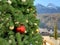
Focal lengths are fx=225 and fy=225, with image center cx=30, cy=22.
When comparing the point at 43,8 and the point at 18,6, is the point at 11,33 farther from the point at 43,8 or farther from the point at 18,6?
the point at 43,8

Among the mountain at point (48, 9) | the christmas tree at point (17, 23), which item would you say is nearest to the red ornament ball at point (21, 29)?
the christmas tree at point (17, 23)

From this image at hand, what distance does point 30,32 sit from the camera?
2.22m

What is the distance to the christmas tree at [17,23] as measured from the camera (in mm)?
2047

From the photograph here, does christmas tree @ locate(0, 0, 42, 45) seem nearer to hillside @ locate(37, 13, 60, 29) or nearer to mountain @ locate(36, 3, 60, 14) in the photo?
hillside @ locate(37, 13, 60, 29)

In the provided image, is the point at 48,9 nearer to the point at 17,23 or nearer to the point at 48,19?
the point at 48,19

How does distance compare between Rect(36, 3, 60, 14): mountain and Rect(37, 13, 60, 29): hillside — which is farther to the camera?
Rect(36, 3, 60, 14): mountain

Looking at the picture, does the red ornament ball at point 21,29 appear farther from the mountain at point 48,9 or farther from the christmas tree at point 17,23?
the mountain at point 48,9

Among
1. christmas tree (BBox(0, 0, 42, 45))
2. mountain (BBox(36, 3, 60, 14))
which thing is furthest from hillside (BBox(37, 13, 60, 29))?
christmas tree (BBox(0, 0, 42, 45))

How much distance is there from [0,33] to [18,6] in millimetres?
336

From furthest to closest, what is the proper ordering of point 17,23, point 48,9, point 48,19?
point 48,9
point 48,19
point 17,23

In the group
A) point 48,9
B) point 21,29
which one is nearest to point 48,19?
point 48,9

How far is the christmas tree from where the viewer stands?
205cm

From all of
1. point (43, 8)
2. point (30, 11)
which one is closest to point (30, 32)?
point (30, 11)

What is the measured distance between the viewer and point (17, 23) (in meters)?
2.09
